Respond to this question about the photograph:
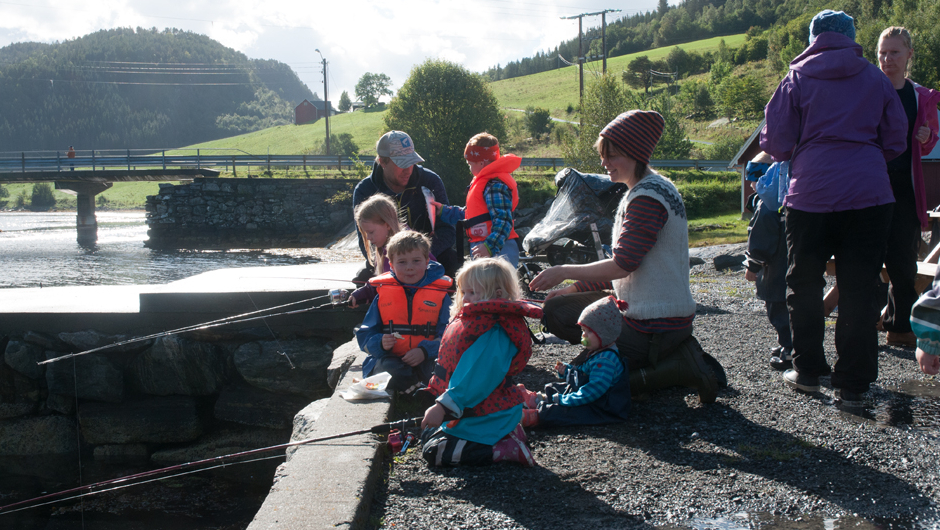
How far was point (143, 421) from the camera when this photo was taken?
5.74 m

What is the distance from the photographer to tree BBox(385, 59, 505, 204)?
109 ft

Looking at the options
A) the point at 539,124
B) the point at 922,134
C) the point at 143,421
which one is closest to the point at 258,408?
the point at 143,421

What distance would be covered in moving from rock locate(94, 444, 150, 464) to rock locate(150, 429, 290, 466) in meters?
0.14

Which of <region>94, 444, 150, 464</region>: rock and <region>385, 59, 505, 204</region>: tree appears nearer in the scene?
<region>94, 444, 150, 464</region>: rock

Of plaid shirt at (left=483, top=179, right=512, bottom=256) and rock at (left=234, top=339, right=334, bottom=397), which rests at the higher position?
plaid shirt at (left=483, top=179, right=512, bottom=256)

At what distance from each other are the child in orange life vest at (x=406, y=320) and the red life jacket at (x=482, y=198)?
1.00 metres

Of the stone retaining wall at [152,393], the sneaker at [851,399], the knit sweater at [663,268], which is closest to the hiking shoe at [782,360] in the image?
the sneaker at [851,399]

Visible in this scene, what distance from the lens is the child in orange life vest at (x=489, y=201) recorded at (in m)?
4.90

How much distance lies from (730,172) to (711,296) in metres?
29.1

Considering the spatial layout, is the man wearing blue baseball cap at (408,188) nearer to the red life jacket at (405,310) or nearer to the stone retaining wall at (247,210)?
the red life jacket at (405,310)

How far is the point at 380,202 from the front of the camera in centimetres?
457

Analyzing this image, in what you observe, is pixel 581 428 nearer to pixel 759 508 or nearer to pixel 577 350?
pixel 759 508

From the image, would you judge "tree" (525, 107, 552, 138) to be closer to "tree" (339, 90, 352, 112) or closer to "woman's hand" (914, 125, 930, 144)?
"woman's hand" (914, 125, 930, 144)

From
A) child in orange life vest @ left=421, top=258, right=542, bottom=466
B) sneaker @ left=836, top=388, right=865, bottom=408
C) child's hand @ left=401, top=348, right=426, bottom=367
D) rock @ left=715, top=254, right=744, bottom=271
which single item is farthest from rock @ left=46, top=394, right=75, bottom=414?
rock @ left=715, top=254, right=744, bottom=271
